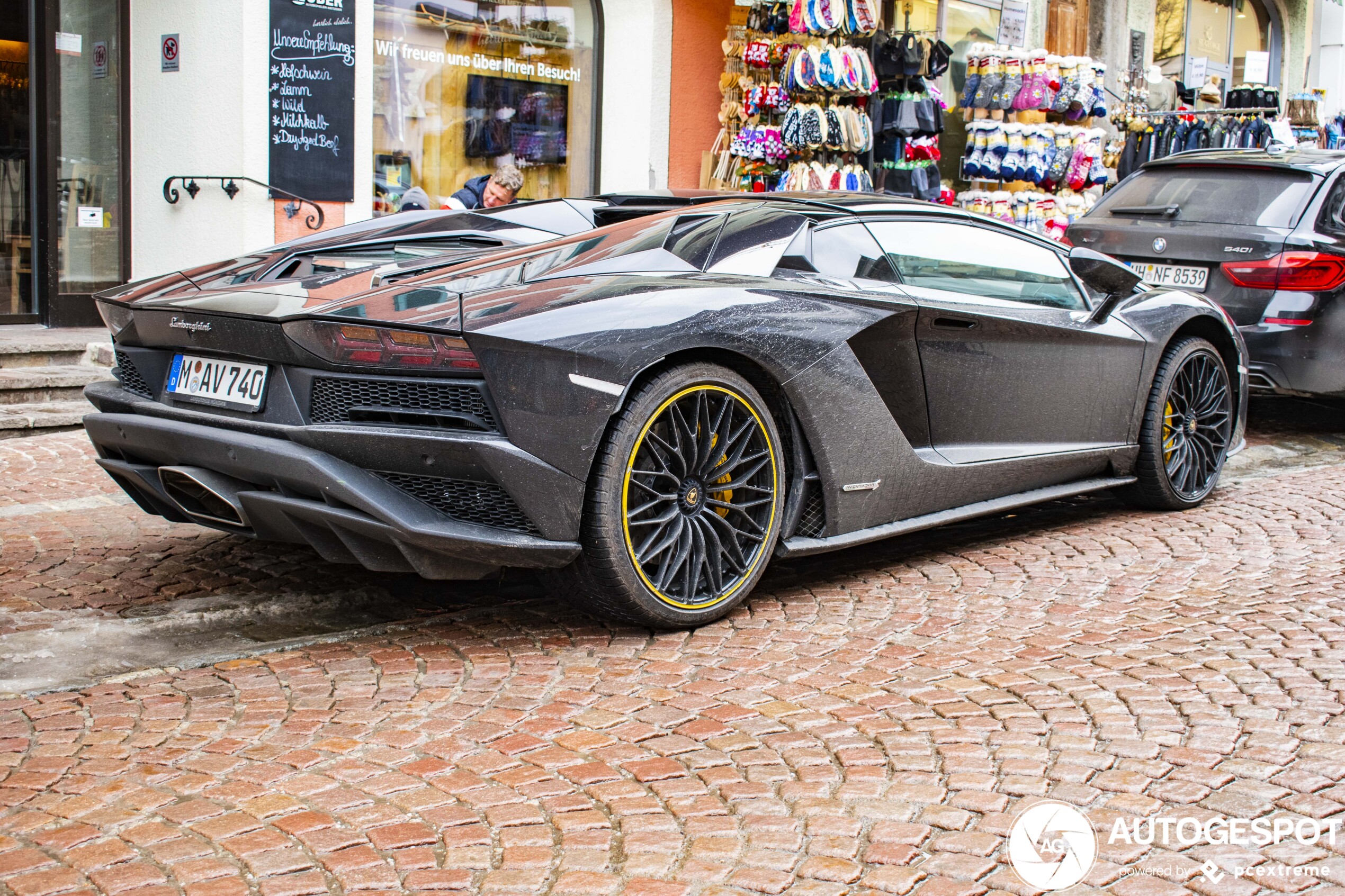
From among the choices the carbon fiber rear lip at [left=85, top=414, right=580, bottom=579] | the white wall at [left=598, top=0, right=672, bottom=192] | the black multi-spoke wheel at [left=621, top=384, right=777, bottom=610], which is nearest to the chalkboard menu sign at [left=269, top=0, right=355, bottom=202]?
the white wall at [left=598, top=0, right=672, bottom=192]

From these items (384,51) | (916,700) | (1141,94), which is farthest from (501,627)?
(1141,94)

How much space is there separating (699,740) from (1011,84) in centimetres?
1099

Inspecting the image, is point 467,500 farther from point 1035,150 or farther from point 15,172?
point 1035,150

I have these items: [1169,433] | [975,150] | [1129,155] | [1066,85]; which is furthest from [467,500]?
[1129,155]

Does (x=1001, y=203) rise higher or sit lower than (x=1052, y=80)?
lower

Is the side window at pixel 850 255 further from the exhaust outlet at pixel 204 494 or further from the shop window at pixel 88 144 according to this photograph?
the shop window at pixel 88 144

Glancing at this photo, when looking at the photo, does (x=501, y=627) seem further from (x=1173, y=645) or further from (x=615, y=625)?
(x=1173, y=645)

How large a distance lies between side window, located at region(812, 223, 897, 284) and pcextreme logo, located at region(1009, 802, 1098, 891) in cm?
209

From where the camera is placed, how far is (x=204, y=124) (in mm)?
9320

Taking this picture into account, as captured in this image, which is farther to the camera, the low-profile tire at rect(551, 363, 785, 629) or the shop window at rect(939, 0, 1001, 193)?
the shop window at rect(939, 0, 1001, 193)

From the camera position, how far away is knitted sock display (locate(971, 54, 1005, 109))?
1288 cm

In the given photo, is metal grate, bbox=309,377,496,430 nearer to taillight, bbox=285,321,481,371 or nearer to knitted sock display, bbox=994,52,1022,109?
taillight, bbox=285,321,481,371

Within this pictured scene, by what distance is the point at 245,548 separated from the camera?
16.3ft

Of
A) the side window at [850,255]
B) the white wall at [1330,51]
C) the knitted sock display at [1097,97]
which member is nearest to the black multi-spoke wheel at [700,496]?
the side window at [850,255]
